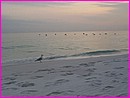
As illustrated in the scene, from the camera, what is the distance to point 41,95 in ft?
24.3

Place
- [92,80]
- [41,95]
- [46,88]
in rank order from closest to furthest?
[41,95], [46,88], [92,80]

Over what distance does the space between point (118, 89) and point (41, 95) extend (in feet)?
7.70

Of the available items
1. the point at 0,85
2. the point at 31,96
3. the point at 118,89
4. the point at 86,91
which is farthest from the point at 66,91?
the point at 0,85

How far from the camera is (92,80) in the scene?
29.9 ft

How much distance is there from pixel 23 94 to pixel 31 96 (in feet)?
1.33

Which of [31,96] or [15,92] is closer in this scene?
[31,96]

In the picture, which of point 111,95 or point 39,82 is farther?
point 39,82

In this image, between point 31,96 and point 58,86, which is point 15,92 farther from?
point 58,86

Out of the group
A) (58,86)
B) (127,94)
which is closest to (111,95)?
(127,94)

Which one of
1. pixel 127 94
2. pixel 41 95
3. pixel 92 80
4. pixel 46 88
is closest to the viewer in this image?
pixel 127 94

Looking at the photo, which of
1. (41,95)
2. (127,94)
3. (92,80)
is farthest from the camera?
(92,80)

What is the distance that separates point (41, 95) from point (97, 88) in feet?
5.84

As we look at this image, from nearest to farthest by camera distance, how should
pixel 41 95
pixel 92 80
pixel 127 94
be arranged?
1. pixel 127 94
2. pixel 41 95
3. pixel 92 80

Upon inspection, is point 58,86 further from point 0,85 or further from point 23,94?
point 0,85
